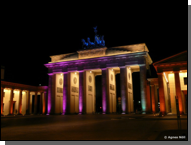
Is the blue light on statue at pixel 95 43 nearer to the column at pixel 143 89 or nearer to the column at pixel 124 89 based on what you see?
the column at pixel 124 89

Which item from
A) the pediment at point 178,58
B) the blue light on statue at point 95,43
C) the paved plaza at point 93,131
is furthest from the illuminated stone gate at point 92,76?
the paved plaza at point 93,131

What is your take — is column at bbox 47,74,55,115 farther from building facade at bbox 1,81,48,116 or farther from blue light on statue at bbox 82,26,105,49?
blue light on statue at bbox 82,26,105,49

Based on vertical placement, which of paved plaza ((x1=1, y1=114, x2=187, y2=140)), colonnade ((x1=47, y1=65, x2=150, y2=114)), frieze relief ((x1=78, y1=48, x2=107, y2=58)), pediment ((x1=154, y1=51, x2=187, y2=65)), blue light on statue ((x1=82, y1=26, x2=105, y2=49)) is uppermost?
blue light on statue ((x1=82, y1=26, x2=105, y2=49))

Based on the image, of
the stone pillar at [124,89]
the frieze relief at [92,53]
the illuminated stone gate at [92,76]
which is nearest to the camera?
the stone pillar at [124,89]

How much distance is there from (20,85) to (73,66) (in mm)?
16824

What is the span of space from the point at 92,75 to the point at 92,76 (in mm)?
271

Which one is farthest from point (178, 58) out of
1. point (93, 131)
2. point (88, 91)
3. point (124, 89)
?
point (93, 131)

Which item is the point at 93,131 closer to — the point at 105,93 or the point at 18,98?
the point at 105,93

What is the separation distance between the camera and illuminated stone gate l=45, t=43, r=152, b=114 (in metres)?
42.5

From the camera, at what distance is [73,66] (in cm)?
4847

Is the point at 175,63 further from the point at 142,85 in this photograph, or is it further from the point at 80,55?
the point at 80,55

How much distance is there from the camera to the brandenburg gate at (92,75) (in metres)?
42.6

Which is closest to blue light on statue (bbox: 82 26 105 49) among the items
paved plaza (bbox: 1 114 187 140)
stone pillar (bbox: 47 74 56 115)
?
stone pillar (bbox: 47 74 56 115)
